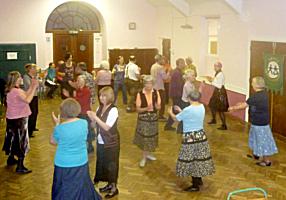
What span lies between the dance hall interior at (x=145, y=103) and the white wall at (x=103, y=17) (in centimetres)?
3

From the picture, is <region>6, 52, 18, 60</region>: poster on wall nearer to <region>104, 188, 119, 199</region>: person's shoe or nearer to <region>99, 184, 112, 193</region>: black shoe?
<region>99, 184, 112, 193</region>: black shoe

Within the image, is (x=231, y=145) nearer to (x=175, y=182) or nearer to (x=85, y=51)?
(x=175, y=182)

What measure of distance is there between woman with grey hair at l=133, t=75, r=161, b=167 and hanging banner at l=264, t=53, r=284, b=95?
293 cm

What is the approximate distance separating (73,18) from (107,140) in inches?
389

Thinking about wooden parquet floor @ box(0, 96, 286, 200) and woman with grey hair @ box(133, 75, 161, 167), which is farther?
woman with grey hair @ box(133, 75, 161, 167)

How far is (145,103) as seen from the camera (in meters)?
6.16

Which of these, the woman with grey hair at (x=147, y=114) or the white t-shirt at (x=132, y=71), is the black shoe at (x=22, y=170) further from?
the white t-shirt at (x=132, y=71)

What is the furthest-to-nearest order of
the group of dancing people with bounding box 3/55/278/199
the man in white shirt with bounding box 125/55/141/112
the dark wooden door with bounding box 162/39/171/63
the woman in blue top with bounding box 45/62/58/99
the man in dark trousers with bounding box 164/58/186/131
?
the dark wooden door with bounding box 162/39/171/63
the woman in blue top with bounding box 45/62/58/99
the man in white shirt with bounding box 125/55/141/112
the man in dark trousers with bounding box 164/58/186/131
the group of dancing people with bounding box 3/55/278/199

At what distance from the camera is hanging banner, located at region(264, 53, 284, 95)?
Result: 807 cm

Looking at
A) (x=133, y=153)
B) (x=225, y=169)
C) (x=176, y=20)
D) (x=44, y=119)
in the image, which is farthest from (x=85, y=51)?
A: (x=225, y=169)

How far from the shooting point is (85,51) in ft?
48.0

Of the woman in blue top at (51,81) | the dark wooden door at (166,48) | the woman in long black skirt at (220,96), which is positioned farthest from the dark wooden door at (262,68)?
the woman in blue top at (51,81)

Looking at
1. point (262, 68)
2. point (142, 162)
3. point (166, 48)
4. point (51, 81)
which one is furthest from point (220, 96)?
point (51, 81)

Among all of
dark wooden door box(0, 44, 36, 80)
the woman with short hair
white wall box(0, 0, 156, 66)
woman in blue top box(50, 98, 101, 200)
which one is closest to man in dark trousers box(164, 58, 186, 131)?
the woman with short hair
